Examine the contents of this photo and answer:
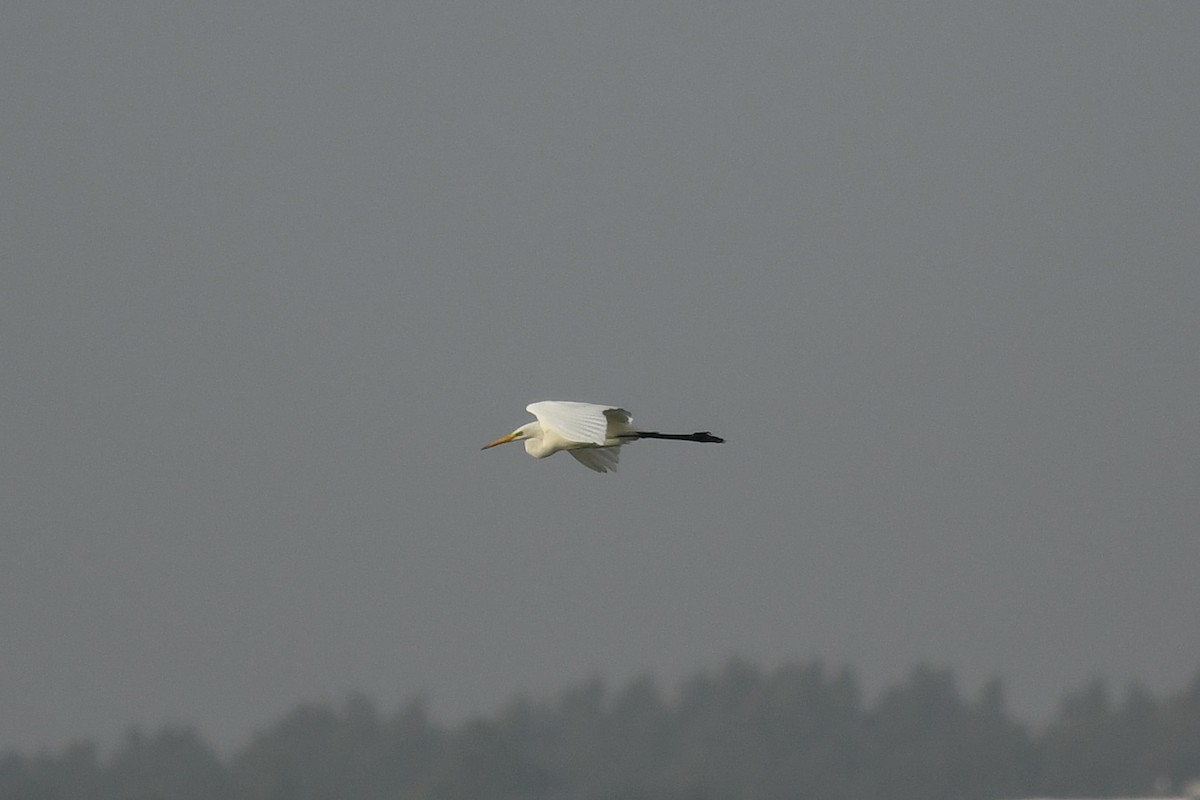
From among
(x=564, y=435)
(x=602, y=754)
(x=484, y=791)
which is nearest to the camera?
(x=564, y=435)

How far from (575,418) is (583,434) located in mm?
335

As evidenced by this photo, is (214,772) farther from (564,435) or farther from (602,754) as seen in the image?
(564,435)

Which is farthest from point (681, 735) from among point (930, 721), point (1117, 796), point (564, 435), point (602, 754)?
point (564, 435)

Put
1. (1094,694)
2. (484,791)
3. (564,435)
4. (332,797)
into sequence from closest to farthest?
(564,435) → (484,791) → (332,797) → (1094,694)

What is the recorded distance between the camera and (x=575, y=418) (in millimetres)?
10812

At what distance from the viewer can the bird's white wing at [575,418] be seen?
1049 centimetres

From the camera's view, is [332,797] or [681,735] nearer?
[332,797]

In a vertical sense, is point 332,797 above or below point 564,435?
below

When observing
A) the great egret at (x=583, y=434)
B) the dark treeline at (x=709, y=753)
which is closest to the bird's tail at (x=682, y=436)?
the great egret at (x=583, y=434)

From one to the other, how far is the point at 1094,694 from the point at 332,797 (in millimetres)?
27728

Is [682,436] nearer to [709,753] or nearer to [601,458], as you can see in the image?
[601,458]

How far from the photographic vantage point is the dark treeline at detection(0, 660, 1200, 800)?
195 ft

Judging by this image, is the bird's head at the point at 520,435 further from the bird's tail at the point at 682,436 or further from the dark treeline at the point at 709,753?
the dark treeline at the point at 709,753

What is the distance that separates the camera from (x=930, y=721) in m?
64.7
